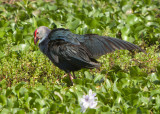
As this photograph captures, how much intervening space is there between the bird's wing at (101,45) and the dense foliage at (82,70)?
308 mm

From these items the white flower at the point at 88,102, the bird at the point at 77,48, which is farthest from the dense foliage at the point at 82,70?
the bird at the point at 77,48

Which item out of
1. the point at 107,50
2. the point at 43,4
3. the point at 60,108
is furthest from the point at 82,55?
the point at 43,4

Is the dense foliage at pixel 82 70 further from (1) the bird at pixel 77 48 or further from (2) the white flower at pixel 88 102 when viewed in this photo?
(1) the bird at pixel 77 48

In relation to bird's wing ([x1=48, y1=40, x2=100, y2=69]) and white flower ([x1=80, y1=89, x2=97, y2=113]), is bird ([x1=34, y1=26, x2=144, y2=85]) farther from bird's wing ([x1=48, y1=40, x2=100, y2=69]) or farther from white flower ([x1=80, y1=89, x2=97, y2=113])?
white flower ([x1=80, y1=89, x2=97, y2=113])

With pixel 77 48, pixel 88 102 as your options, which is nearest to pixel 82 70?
pixel 77 48

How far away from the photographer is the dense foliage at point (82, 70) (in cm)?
423

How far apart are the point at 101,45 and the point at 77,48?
0.35 meters

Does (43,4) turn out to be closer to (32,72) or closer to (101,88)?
(32,72)

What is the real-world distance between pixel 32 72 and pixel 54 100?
129 centimetres

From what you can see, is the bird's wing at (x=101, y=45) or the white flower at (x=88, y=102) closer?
the white flower at (x=88, y=102)

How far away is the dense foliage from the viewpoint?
167 inches

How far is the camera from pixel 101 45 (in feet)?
16.9

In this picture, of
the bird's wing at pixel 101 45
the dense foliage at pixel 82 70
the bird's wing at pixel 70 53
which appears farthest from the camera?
the bird's wing at pixel 101 45

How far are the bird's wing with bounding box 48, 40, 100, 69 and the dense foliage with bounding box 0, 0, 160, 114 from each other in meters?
0.26
